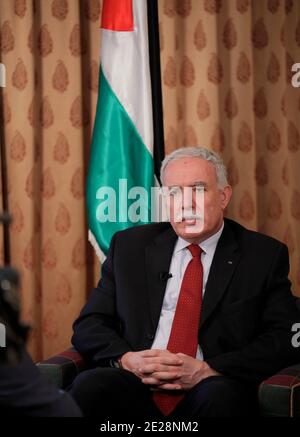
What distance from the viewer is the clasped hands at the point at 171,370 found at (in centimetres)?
235

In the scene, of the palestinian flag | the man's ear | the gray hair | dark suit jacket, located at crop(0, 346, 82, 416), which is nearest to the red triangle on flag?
the palestinian flag

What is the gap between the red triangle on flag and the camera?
3.38 meters

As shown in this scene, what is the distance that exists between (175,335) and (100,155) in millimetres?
1319

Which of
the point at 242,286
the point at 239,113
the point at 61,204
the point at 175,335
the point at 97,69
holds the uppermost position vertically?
the point at 97,69

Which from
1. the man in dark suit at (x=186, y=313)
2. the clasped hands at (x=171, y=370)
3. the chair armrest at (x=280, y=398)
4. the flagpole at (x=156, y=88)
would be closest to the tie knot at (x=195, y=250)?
the man in dark suit at (x=186, y=313)

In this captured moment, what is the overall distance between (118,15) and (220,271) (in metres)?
1.62

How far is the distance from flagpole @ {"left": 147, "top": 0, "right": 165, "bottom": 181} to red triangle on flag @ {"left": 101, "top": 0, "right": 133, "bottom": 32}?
0.12 metres

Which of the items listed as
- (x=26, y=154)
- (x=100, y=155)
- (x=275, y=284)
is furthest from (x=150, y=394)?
(x=26, y=154)

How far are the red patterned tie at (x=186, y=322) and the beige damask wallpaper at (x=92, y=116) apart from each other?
1256mm

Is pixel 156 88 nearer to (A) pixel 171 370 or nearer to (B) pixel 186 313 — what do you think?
(B) pixel 186 313

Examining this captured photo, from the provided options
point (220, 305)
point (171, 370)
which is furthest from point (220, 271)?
point (171, 370)

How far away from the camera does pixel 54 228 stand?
3682mm

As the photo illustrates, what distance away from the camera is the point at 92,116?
3750mm

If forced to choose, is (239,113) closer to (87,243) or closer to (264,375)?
(87,243)
